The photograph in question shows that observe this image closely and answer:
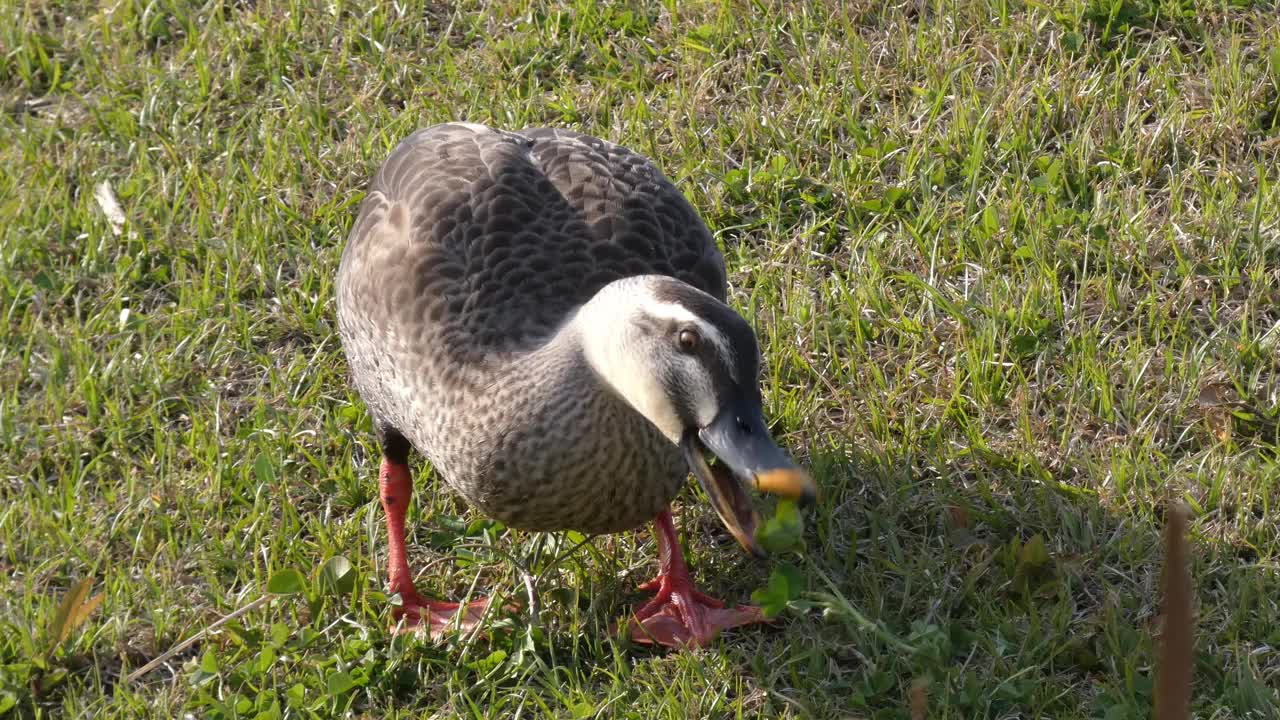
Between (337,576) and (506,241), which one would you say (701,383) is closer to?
(506,241)

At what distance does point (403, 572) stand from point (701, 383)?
4.81ft

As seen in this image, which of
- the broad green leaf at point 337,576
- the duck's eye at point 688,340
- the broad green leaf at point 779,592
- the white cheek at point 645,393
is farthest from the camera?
the broad green leaf at point 337,576

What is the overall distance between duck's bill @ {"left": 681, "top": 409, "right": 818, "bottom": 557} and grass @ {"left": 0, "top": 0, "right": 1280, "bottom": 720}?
47 cm

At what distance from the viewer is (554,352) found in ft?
10.8

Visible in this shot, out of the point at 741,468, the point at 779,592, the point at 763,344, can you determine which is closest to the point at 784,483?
the point at 741,468

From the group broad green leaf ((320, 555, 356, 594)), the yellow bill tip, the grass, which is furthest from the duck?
the grass

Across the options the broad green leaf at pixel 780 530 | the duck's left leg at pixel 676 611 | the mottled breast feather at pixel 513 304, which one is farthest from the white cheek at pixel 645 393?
the duck's left leg at pixel 676 611

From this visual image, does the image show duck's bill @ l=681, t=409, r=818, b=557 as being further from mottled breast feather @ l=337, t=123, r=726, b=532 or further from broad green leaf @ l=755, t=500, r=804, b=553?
mottled breast feather @ l=337, t=123, r=726, b=532

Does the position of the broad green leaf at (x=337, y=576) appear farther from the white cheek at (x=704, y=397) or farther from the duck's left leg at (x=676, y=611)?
the white cheek at (x=704, y=397)

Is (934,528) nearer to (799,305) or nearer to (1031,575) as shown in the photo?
(1031,575)

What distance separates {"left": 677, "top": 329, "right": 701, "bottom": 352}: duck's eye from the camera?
2.83 meters

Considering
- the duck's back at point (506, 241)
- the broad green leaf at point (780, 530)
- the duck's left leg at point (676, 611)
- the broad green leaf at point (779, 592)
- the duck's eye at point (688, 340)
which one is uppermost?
the duck's eye at point (688, 340)

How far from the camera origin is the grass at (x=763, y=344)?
366cm

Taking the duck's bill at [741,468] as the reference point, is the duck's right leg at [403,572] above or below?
below
